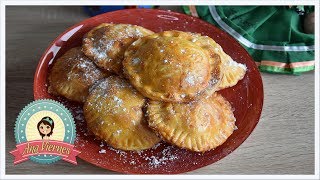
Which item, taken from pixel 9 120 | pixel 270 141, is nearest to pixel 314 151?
pixel 270 141

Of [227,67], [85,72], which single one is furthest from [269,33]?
[85,72]

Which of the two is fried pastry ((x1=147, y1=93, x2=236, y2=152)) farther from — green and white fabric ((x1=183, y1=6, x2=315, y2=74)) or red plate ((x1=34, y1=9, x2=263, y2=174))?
green and white fabric ((x1=183, y1=6, x2=315, y2=74))

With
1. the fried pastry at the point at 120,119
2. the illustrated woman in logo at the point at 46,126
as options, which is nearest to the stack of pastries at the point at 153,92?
the fried pastry at the point at 120,119

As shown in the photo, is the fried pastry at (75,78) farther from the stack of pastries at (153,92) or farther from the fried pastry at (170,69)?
the fried pastry at (170,69)

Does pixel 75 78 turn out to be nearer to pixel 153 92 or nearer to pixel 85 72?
pixel 85 72

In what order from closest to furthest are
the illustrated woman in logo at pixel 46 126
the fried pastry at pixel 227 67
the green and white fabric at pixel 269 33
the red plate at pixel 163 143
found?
the illustrated woman in logo at pixel 46 126 < the red plate at pixel 163 143 < the fried pastry at pixel 227 67 < the green and white fabric at pixel 269 33

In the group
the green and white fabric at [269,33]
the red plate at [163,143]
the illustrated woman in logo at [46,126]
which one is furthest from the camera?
the green and white fabric at [269,33]

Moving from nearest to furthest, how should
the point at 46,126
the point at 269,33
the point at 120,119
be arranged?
the point at 46,126
the point at 120,119
the point at 269,33
